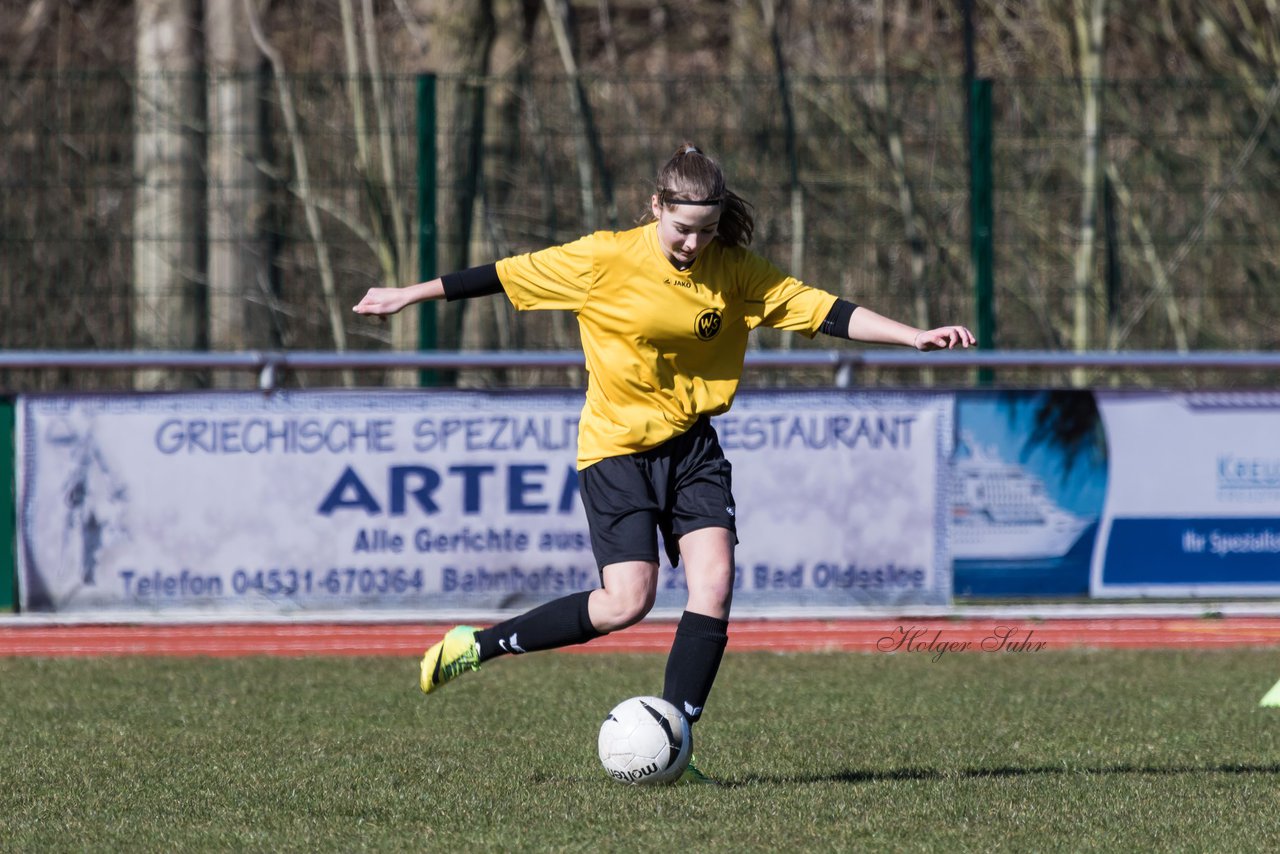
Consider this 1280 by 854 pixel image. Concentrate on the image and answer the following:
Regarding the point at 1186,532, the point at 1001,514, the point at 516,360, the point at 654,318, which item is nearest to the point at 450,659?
the point at 654,318

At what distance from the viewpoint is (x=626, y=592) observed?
17.2 feet

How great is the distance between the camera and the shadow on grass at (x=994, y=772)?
17.3 feet

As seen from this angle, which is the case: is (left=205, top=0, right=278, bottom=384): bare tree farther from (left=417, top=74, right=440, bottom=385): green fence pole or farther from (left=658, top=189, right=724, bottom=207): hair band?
(left=658, top=189, right=724, bottom=207): hair band

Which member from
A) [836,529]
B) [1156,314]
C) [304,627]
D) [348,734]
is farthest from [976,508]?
[348,734]

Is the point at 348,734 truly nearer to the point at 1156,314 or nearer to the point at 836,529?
the point at 836,529

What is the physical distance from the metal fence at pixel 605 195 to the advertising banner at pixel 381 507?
121cm

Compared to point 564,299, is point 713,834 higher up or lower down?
lower down

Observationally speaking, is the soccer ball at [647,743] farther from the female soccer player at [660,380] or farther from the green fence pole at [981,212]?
the green fence pole at [981,212]

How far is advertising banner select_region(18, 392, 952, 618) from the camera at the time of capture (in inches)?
364

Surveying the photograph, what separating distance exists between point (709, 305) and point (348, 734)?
202cm

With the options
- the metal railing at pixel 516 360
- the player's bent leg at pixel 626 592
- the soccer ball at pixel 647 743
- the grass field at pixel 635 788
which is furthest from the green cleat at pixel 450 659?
the metal railing at pixel 516 360

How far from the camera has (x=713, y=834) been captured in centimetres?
439

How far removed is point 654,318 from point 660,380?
0.19 meters

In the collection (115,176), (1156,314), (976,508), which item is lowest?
(976,508)
